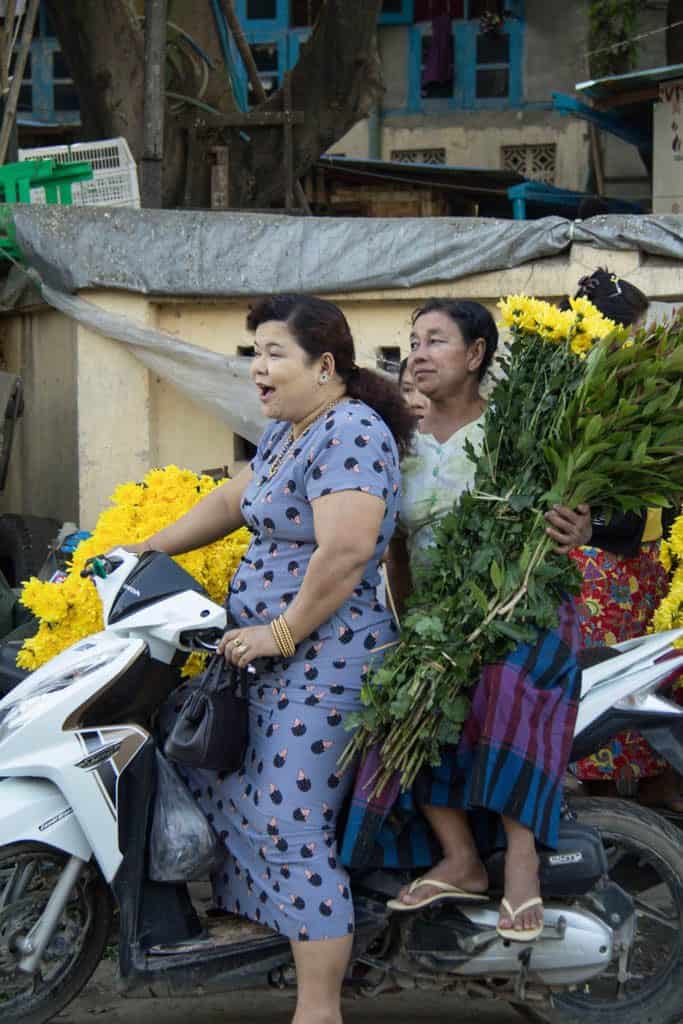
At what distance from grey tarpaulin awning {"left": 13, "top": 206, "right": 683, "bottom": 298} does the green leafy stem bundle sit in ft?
13.7

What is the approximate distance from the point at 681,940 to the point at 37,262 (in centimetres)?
542

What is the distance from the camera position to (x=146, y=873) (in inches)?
125

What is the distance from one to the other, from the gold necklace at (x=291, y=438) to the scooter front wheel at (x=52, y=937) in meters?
1.02

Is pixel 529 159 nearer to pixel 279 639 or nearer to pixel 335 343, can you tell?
pixel 335 343

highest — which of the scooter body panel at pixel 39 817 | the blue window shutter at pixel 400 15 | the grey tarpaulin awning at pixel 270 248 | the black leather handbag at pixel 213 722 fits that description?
the blue window shutter at pixel 400 15

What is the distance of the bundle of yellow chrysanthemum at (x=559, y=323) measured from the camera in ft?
10.3

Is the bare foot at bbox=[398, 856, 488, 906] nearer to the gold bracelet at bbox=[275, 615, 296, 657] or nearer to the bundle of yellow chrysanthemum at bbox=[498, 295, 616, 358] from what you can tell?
the gold bracelet at bbox=[275, 615, 296, 657]

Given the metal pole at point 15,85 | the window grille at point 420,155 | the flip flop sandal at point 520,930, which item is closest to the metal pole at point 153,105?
the metal pole at point 15,85

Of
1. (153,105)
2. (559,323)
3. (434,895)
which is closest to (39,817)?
(434,895)

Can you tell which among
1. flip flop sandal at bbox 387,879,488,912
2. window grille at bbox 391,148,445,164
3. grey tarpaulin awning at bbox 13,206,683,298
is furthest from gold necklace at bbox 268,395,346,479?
window grille at bbox 391,148,445,164

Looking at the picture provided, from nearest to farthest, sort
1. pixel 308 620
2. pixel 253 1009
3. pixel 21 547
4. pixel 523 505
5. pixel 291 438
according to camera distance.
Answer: pixel 308 620
pixel 523 505
pixel 291 438
pixel 253 1009
pixel 21 547

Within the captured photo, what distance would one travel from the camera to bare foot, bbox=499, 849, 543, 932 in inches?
120

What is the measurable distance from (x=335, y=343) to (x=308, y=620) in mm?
646

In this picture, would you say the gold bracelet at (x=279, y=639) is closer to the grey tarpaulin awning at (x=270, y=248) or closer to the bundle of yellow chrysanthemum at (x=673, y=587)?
the bundle of yellow chrysanthemum at (x=673, y=587)
